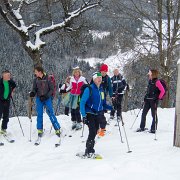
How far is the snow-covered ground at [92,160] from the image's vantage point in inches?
217

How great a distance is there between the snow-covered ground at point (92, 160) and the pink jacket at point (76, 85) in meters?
1.24

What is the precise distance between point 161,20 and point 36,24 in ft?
24.6

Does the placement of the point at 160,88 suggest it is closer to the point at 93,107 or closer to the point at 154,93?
the point at 154,93

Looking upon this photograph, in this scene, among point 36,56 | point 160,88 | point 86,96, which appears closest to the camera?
point 86,96

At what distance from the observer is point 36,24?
14828 mm

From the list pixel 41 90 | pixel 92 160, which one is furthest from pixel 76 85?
pixel 92 160

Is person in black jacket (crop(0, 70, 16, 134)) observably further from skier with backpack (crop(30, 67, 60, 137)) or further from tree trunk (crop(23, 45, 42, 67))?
tree trunk (crop(23, 45, 42, 67))

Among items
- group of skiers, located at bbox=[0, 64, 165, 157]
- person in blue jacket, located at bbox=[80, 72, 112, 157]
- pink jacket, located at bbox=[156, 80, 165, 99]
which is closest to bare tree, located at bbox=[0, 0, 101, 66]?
group of skiers, located at bbox=[0, 64, 165, 157]

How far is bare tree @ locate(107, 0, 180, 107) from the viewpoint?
18.3 meters

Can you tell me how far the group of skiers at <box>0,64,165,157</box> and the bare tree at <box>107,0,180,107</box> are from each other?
846 centimetres

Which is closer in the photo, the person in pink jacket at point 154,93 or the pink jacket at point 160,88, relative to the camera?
the pink jacket at point 160,88

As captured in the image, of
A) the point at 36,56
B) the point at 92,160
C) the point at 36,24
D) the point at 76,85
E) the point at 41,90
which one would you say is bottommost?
the point at 92,160

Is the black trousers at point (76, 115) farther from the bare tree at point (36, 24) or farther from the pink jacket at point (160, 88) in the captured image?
the bare tree at point (36, 24)

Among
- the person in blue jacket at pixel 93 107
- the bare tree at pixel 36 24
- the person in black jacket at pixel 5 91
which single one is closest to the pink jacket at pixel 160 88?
the person in blue jacket at pixel 93 107
